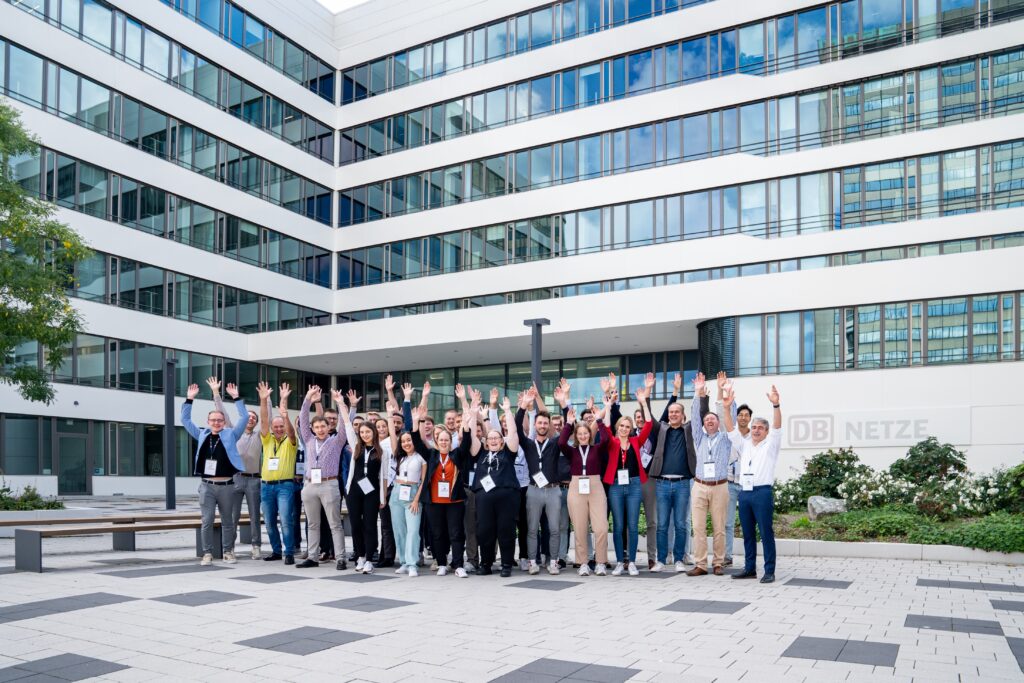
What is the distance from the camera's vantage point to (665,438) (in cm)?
1159

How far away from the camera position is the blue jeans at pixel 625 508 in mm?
11266

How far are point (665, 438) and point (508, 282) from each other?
23872mm

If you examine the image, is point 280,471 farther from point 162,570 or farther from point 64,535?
point 64,535

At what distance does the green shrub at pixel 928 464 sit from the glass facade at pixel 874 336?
24.9 ft

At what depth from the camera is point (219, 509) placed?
11891 millimetres

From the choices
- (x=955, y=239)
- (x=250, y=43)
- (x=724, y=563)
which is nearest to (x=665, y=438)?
(x=724, y=563)

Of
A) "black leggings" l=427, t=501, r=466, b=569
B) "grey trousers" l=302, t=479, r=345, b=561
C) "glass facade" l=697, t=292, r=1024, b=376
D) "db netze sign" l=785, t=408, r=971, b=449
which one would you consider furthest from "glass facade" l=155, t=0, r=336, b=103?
"black leggings" l=427, t=501, r=466, b=569

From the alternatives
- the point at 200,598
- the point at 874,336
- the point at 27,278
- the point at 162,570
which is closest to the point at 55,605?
the point at 200,598

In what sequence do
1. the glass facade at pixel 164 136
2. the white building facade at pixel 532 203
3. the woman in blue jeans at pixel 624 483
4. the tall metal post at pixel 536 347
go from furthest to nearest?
the glass facade at pixel 164 136, the white building facade at pixel 532 203, the tall metal post at pixel 536 347, the woman in blue jeans at pixel 624 483

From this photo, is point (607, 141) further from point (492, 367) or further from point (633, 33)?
point (492, 367)

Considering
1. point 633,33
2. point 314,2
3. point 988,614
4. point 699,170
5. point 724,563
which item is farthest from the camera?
point 314,2

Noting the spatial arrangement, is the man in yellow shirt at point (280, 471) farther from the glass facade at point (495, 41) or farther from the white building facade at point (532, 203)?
the glass facade at point (495, 41)

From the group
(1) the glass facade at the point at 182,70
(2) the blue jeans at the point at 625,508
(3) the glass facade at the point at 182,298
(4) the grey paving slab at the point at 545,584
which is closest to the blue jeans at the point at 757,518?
(2) the blue jeans at the point at 625,508

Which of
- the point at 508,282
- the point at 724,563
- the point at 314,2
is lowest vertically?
the point at 724,563
